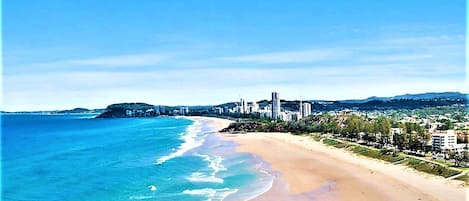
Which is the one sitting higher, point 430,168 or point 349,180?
point 430,168

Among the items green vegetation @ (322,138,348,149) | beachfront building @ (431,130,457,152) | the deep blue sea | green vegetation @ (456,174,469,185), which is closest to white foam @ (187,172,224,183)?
the deep blue sea

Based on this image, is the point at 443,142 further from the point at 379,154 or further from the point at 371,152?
the point at 371,152

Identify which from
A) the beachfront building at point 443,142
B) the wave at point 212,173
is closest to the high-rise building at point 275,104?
the wave at point 212,173

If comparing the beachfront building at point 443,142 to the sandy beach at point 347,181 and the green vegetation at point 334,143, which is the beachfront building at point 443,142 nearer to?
the sandy beach at point 347,181

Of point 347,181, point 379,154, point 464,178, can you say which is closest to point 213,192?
point 347,181

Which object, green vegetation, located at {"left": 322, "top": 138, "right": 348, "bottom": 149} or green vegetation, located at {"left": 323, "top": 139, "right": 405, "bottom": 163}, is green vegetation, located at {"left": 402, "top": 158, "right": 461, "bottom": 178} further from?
green vegetation, located at {"left": 322, "top": 138, "right": 348, "bottom": 149}

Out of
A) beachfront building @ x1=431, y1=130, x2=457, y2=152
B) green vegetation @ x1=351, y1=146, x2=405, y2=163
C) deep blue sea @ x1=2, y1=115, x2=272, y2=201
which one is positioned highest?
beachfront building @ x1=431, y1=130, x2=457, y2=152

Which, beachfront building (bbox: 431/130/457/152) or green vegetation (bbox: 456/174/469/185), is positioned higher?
beachfront building (bbox: 431/130/457/152)
